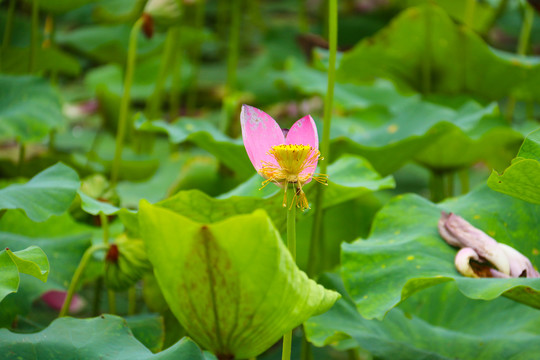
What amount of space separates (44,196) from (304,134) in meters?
0.39

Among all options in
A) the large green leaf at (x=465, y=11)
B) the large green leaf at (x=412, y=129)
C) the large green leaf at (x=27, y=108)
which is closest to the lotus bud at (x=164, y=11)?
the large green leaf at (x=27, y=108)

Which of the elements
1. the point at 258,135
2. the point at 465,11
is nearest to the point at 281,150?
the point at 258,135

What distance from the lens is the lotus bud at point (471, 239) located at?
0.71 metres

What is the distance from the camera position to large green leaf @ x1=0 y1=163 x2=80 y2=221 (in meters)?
0.75

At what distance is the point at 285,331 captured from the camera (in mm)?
545

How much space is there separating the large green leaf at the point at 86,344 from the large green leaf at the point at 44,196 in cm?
16

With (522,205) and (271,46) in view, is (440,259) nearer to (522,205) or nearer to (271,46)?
(522,205)

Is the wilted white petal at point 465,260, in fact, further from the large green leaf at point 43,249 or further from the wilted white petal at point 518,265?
the large green leaf at point 43,249

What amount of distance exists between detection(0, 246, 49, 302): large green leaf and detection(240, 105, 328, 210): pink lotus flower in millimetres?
239

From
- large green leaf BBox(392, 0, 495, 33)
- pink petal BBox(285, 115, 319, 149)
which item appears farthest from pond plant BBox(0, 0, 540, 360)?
large green leaf BBox(392, 0, 495, 33)

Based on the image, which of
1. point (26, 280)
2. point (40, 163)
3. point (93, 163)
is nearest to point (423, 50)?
point (93, 163)

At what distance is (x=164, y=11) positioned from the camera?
1.31 m

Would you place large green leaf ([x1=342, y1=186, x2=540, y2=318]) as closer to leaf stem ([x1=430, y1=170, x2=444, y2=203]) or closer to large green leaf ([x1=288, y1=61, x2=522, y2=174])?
large green leaf ([x1=288, y1=61, x2=522, y2=174])

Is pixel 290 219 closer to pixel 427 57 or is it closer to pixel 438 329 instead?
pixel 438 329
